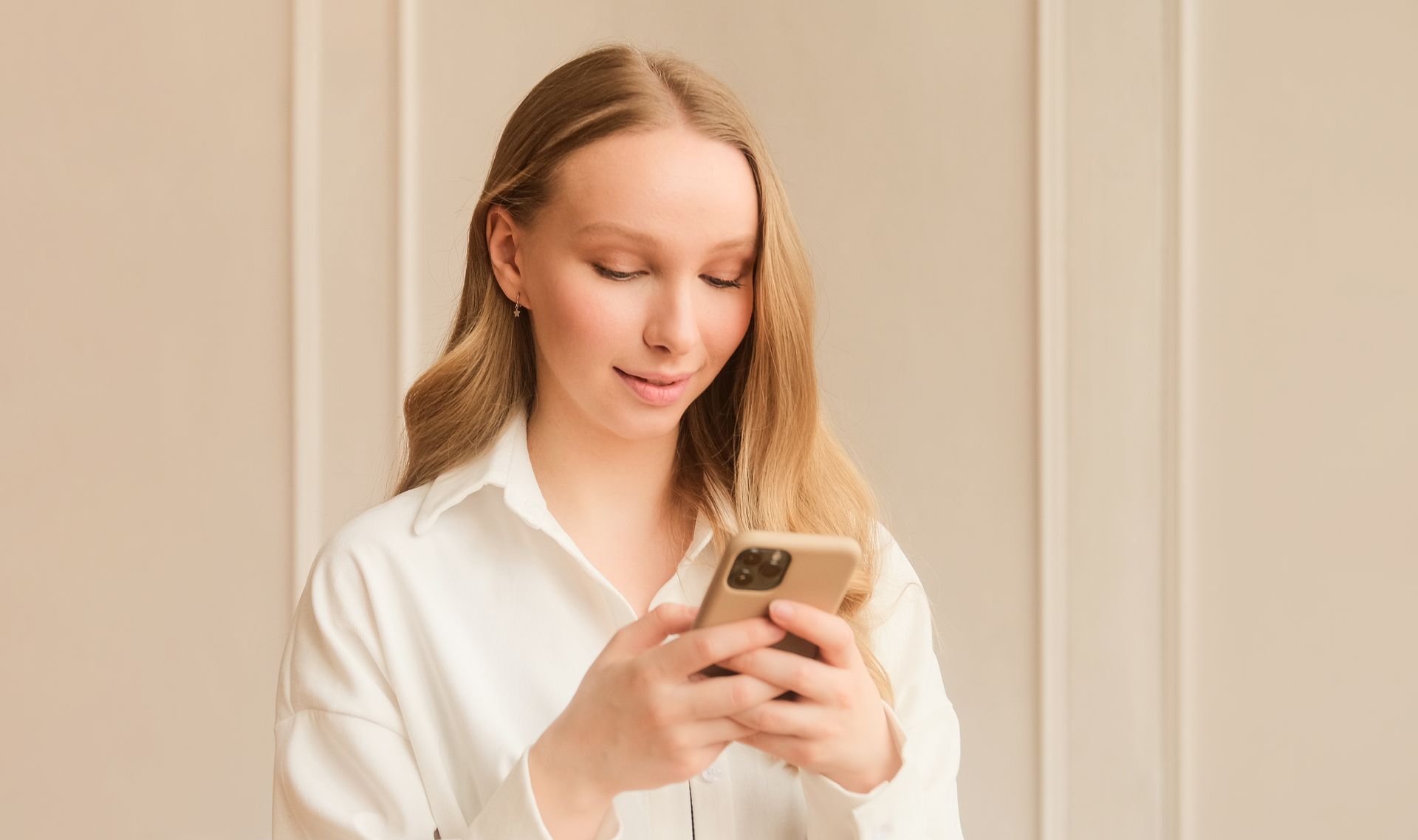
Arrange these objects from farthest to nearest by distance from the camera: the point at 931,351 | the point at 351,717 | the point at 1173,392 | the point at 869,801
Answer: the point at 931,351 → the point at 1173,392 → the point at 351,717 → the point at 869,801

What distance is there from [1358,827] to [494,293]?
2014mm

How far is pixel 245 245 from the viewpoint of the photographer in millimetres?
2971

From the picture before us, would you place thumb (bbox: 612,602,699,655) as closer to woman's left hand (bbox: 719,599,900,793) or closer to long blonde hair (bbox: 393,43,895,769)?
woman's left hand (bbox: 719,599,900,793)

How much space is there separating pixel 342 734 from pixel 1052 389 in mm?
1810

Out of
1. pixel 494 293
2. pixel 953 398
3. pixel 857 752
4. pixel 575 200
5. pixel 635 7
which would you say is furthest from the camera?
pixel 635 7

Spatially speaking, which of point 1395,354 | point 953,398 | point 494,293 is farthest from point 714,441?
point 1395,354

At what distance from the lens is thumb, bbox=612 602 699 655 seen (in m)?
1.13

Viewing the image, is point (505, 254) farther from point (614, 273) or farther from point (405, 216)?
point (405, 216)

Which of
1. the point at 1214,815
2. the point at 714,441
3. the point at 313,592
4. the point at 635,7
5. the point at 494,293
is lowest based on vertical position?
the point at 1214,815

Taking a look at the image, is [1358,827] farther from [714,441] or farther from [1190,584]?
[714,441]

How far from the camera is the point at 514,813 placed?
1.18m

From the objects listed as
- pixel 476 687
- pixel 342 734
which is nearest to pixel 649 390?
pixel 476 687

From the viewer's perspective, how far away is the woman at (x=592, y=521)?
1316 mm

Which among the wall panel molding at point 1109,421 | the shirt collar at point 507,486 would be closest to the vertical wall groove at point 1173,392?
the wall panel molding at point 1109,421
